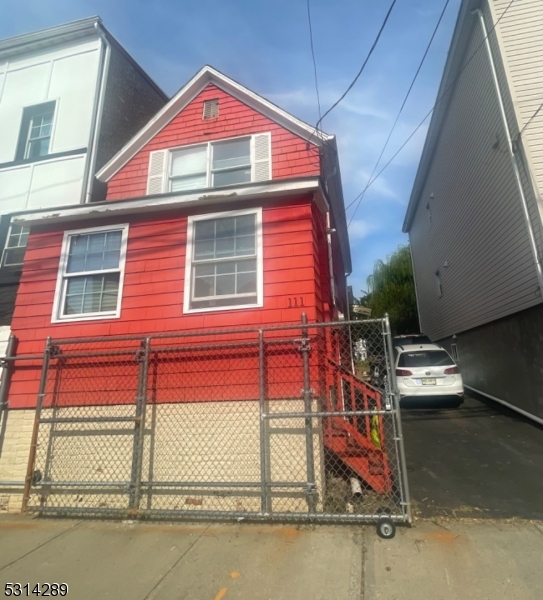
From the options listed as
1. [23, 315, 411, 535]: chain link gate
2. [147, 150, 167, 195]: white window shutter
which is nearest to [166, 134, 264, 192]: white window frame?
[147, 150, 167, 195]: white window shutter

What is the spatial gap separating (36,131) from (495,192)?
11538mm

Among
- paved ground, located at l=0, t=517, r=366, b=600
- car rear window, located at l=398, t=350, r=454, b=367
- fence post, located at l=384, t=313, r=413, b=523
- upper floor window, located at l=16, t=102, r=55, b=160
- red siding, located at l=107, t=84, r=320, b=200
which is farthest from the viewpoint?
car rear window, located at l=398, t=350, r=454, b=367

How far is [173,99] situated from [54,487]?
23.4 feet

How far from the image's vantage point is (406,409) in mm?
9859

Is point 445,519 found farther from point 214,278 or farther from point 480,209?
point 480,209

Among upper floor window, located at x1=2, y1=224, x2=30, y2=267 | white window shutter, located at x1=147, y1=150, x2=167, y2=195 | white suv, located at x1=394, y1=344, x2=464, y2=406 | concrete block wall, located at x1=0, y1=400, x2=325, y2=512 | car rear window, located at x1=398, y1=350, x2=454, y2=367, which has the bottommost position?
concrete block wall, located at x1=0, y1=400, x2=325, y2=512

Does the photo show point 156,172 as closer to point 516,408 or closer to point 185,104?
point 185,104

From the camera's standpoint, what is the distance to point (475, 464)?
556 cm

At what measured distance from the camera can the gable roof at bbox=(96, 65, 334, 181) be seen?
658cm

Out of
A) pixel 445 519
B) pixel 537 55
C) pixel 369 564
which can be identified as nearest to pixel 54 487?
pixel 369 564

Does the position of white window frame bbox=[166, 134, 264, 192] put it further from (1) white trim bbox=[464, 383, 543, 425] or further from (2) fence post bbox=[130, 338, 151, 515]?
(1) white trim bbox=[464, 383, 543, 425]

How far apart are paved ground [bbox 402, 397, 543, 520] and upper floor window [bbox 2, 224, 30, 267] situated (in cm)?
833

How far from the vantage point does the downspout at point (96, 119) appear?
7.16m

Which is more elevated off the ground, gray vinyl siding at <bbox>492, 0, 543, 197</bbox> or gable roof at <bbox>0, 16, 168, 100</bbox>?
gable roof at <bbox>0, 16, 168, 100</bbox>
